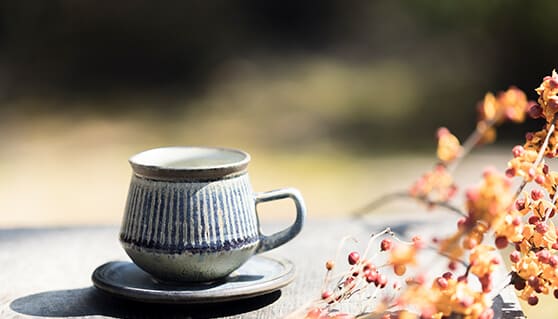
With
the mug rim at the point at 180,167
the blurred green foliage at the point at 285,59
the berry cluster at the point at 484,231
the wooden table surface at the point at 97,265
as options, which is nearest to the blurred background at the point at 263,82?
the blurred green foliage at the point at 285,59

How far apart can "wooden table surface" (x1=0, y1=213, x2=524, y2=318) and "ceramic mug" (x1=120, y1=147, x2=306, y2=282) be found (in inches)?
2.0

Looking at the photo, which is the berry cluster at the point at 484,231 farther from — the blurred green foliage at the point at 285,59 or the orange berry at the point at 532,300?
the blurred green foliage at the point at 285,59

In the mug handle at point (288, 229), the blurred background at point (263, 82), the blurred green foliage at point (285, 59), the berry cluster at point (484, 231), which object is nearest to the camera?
the berry cluster at point (484, 231)

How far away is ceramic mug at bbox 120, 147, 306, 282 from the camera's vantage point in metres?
0.90

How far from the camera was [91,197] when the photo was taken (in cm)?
339

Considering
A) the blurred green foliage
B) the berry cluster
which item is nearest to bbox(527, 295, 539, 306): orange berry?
the berry cluster

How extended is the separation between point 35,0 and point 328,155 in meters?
2.15

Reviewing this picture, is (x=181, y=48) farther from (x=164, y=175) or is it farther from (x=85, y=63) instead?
(x=164, y=175)

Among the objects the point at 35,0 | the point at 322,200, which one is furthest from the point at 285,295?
the point at 35,0

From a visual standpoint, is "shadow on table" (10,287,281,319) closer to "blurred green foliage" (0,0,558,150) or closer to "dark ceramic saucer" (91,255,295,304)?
"dark ceramic saucer" (91,255,295,304)

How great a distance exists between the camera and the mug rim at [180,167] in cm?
90

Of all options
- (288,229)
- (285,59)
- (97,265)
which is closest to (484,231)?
(288,229)

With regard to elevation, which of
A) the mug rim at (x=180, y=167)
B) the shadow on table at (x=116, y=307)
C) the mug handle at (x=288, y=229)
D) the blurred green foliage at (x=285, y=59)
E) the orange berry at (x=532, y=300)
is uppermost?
the blurred green foliage at (x=285, y=59)

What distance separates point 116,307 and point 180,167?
0.17 meters
